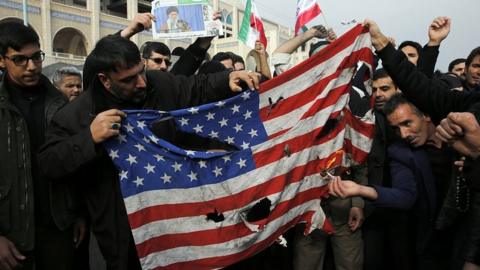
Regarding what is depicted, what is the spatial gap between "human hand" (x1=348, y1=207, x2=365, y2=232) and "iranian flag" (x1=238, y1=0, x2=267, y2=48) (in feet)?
12.8

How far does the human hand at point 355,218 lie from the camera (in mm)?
2848

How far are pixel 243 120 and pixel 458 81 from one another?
12.9 ft

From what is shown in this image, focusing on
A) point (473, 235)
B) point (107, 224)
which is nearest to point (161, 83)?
point (107, 224)

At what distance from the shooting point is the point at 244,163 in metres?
2.43

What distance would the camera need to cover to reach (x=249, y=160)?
8.04ft

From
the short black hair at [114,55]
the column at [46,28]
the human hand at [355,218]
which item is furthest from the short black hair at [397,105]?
the column at [46,28]

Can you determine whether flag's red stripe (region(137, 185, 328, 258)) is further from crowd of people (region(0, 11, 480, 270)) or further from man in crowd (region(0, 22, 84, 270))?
man in crowd (region(0, 22, 84, 270))

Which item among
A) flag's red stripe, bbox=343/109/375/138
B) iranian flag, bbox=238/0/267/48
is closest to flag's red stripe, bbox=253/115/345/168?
flag's red stripe, bbox=343/109/375/138

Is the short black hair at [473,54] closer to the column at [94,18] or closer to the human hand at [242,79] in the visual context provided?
the human hand at [242,79]

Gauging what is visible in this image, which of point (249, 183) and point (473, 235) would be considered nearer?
point (473, 235)

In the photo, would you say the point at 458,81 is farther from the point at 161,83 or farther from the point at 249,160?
the point at 161,83

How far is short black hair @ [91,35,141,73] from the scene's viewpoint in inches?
84.4

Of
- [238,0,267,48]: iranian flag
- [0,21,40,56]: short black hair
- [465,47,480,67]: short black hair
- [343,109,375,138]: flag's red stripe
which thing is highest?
[238,0,267,48]: iranian flag

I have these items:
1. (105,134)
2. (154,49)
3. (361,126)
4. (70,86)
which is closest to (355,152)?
(361,126)
